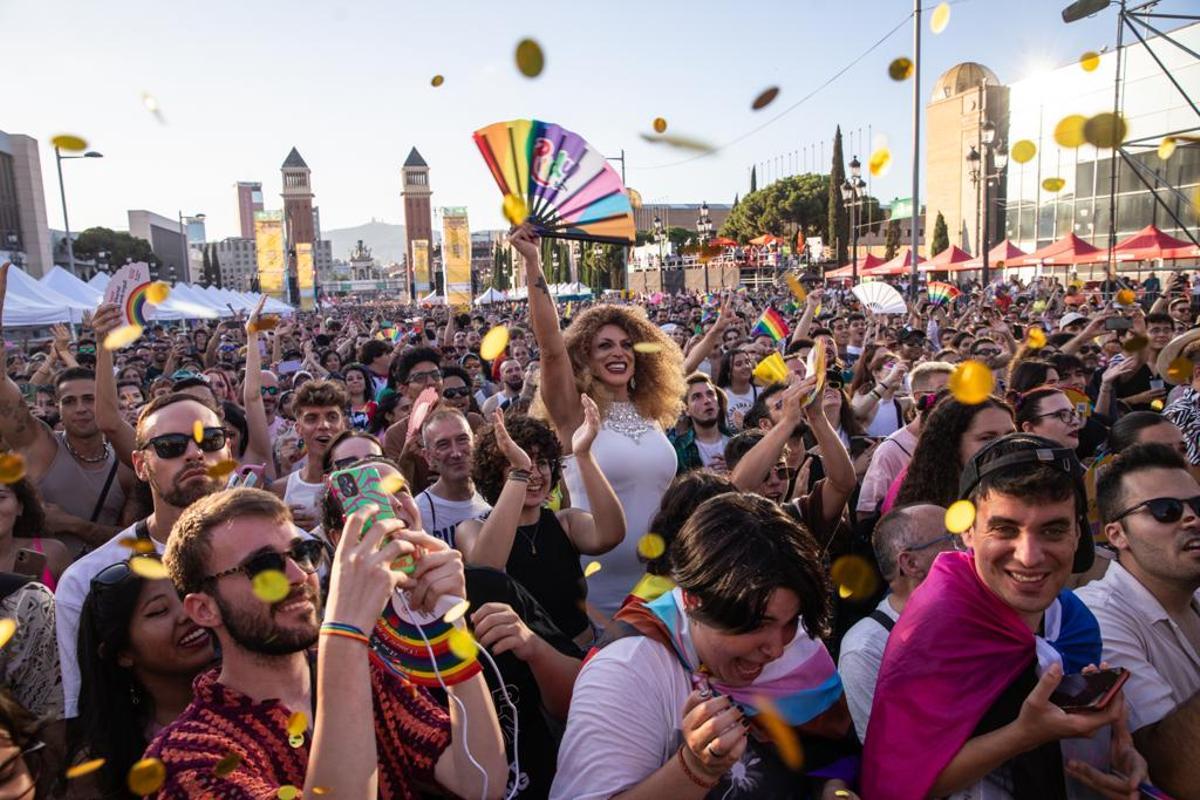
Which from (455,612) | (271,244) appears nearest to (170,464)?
(455,612)

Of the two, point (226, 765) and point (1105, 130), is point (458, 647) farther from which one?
point (1105, 130)

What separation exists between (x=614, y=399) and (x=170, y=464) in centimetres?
193

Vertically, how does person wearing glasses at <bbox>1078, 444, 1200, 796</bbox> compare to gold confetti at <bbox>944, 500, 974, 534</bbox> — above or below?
below

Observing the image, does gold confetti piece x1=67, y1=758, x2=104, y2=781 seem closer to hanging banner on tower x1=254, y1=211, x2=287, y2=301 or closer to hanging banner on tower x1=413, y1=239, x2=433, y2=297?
hanging banner on tower x1=254, y1=211, x2=287, y2=301

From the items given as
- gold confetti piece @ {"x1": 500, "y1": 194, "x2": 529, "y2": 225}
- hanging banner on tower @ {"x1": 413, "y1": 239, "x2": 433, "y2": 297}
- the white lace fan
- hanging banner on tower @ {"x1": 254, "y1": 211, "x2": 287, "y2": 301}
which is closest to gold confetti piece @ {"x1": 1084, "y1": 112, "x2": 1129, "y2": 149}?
gold confetti piece @ {"x1": 500, "y1": 194, "x2": 529, "y2": 225}

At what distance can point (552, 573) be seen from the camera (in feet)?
9.89

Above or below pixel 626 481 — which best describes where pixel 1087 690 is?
below

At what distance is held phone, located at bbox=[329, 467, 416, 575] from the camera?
5.68 ft

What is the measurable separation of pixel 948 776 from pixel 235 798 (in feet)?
5.16

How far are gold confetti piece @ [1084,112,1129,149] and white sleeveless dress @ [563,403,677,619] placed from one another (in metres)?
2.16

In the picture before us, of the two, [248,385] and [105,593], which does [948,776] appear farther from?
[248,385]

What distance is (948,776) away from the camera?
74.9 inches

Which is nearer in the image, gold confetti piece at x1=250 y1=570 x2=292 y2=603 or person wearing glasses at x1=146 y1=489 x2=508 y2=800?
person wearing glasses at x1=146 y1=489 x2=508 y2=800

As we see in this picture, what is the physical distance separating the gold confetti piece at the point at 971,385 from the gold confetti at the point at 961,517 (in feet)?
3.66
